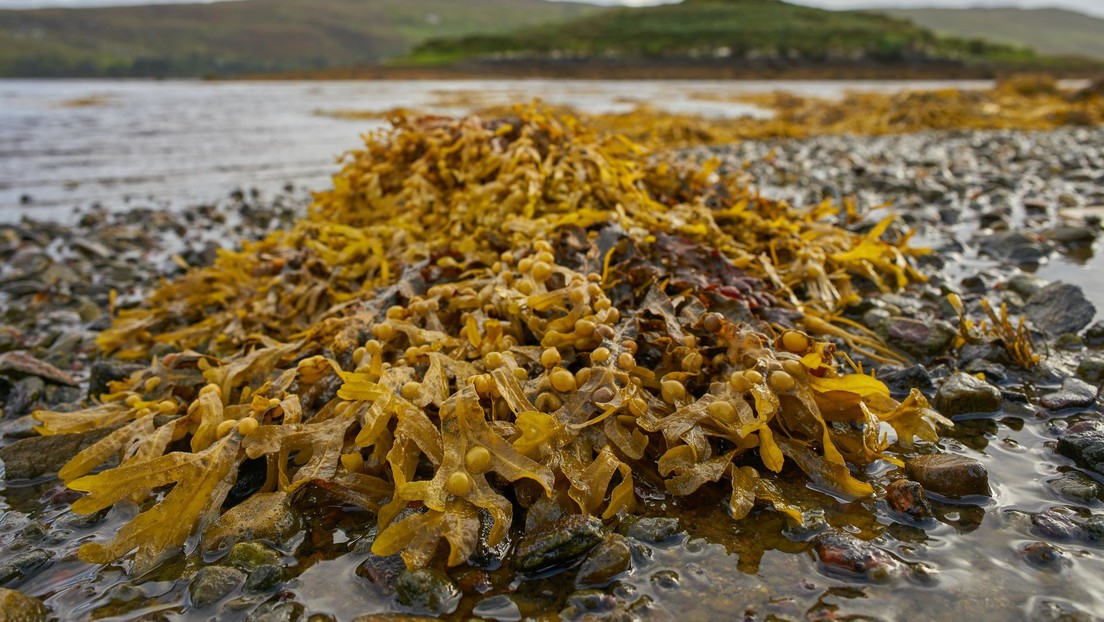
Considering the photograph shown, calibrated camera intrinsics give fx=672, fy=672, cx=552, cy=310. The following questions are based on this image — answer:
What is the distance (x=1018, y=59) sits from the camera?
4391 cm

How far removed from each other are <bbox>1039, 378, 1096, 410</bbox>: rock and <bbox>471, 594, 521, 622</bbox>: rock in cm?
168

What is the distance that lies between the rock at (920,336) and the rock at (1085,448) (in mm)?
622

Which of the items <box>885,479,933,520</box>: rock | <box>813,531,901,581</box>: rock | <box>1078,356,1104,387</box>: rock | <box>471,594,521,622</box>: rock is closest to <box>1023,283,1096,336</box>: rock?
<box>1078,356,1104,387</box>: rock

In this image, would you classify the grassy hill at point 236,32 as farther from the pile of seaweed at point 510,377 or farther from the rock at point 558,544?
the rock at point 558,544

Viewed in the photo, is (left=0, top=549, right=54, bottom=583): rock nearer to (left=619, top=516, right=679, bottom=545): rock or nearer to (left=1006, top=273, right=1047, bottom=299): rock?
(left=619, top=516, right=679, bottom=545): rock

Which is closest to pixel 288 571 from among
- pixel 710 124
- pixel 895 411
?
pixel 895 411

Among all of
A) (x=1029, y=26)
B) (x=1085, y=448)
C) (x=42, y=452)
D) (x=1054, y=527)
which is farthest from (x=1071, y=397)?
(x=1029, y=26)

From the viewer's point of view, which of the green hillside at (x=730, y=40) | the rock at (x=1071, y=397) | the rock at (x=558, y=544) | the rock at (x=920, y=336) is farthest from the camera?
the green hillside at (x=730, y=40)

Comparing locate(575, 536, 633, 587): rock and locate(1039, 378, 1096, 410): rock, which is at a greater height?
locate(1039, 378, 1096, 410): rock

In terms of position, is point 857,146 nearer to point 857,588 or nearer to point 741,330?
point 741,330

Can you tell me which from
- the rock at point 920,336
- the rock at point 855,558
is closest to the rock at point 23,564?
the rock at point 855,558

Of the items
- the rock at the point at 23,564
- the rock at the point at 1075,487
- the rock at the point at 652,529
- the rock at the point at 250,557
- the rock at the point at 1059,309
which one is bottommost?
the rock at the point at 23,564

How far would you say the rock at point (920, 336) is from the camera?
2.36m

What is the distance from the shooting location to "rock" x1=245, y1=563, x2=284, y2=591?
1.39 m
